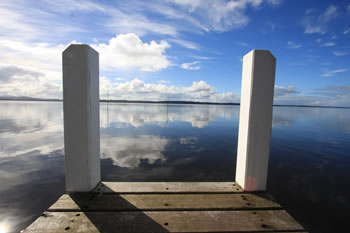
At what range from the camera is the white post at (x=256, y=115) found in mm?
2826

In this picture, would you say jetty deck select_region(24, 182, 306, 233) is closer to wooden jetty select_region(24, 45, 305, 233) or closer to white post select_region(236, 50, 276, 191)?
wooden jetty select_region(24, 45, 305, 233)

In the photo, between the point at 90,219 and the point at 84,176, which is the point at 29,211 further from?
the point at 90,219

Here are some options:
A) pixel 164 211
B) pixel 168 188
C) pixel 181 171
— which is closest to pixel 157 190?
pixel 168 188

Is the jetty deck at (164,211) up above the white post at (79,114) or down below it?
below

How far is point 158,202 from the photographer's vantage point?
8.75 ft

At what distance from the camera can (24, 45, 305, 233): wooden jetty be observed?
2186mm

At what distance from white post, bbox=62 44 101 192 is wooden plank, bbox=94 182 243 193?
1.12 feet

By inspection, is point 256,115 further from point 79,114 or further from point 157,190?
point 79,114

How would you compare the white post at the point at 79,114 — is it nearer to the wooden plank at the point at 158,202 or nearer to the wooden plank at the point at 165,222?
the wooden plank at the point at 158,202

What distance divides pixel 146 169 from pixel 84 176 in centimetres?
449

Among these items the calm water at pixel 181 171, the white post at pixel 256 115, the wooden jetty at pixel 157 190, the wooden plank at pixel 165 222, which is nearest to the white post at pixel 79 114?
the wooden jetty at pixel 157 190

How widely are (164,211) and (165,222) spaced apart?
0.24 metres

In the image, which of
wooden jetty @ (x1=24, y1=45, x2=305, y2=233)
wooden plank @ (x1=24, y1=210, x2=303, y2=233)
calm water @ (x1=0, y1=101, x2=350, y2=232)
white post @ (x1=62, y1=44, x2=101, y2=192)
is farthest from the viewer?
calm water @ (x1=0, y1=101, x2=350, y2=232)

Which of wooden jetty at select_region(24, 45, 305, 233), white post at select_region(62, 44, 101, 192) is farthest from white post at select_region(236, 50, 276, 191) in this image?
white post at select_region(62, 44, 101, 192)
